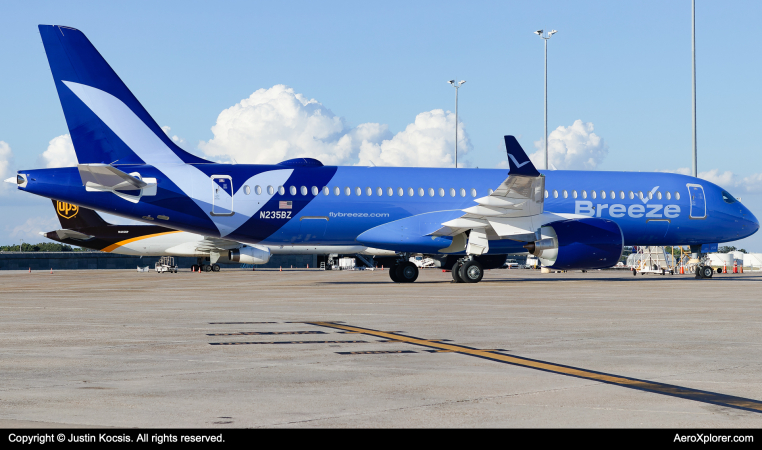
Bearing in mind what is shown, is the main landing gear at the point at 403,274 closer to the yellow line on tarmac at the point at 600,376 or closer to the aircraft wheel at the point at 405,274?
the aircraft wheel at the point at 405,274

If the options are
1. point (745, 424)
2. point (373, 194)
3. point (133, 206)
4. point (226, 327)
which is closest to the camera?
point (745, 424)

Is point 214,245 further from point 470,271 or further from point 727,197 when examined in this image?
point 727,197

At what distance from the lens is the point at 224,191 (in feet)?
91.0

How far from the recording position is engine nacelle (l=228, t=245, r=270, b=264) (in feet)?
193

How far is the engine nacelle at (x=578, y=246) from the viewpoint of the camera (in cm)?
2897

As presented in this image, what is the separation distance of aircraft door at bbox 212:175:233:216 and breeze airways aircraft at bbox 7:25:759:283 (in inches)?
1.4

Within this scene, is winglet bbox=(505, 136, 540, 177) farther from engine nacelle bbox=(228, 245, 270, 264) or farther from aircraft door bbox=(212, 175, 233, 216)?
engine nacelle bbox=(228, 245, 270, 264)

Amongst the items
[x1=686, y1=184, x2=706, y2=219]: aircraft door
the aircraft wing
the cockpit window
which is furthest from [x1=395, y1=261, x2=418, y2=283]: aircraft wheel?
the aircraft wing

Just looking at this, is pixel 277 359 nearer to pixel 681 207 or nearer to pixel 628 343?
pixel 628 343

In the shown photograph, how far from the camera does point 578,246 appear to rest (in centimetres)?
2905

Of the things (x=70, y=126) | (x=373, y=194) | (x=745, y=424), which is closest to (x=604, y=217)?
(x=373, y=194)

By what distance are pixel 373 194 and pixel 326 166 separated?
207 cm

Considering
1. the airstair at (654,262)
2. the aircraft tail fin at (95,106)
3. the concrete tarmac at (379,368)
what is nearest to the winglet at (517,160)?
the concrete tarmac at (379,368)

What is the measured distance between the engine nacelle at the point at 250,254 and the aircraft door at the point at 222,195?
31516 mm
